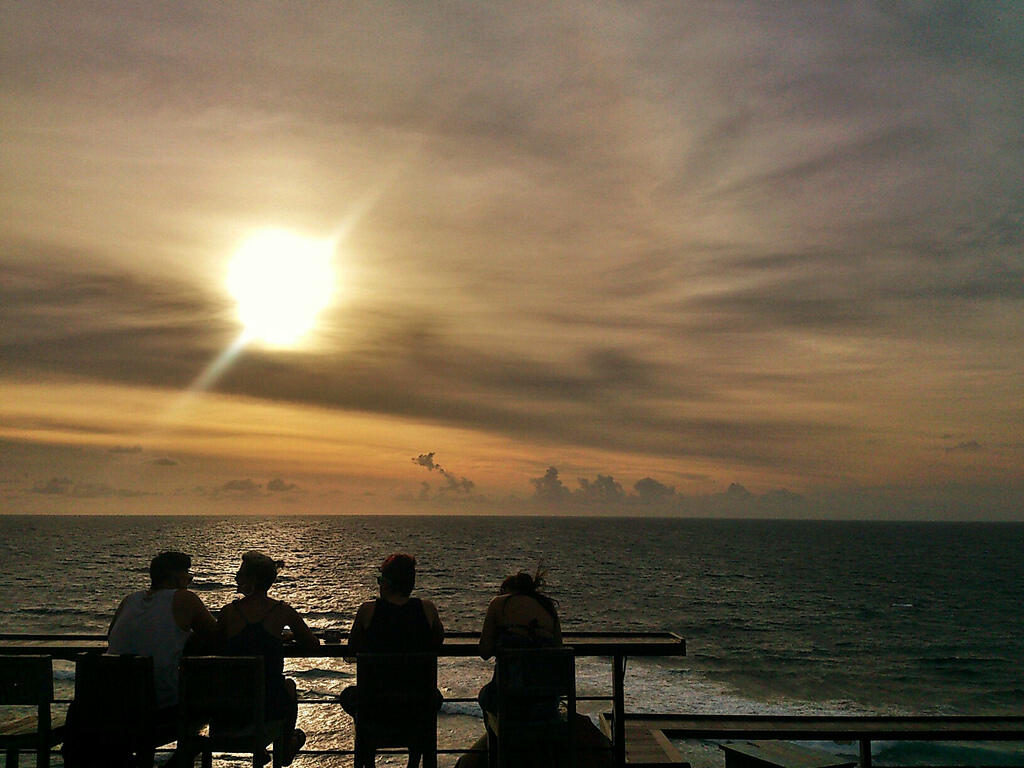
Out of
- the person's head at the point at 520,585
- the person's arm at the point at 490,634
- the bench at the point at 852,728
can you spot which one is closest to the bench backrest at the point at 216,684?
the person's arm at the point at 490,634

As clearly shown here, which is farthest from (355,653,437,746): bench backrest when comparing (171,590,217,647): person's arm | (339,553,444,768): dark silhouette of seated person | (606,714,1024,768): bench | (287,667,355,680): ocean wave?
(287,667,355,680): ocean wave

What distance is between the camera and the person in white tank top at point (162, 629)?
4.23 m

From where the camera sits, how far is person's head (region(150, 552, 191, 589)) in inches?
171

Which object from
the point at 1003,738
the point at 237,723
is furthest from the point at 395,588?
the point at 1003,738

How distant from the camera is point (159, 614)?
4.25 meters

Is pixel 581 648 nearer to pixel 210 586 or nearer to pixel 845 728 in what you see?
pixel 845 728

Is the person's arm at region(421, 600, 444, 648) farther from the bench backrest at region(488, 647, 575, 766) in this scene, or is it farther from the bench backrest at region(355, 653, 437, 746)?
the bench backrest at region(488, 647, 575, 766)

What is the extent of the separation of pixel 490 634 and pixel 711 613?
4536 centimetres

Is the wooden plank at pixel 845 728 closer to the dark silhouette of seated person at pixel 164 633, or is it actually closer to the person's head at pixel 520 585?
the person's head at pixel 520 585

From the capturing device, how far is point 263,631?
13.9ft

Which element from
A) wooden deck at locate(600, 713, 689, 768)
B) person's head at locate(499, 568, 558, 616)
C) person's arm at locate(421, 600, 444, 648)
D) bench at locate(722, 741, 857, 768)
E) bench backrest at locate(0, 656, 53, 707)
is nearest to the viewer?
bench at locate(722, 741, 857, 768)

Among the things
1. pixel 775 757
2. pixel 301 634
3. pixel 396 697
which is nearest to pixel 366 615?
pixel 301 634

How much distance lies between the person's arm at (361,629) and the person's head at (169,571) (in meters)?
1.00

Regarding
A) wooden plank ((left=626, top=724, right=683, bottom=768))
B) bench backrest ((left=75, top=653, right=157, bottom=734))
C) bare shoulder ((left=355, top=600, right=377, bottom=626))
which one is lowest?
wooden plank ((left=626, top=724, right=683, bottom=768))
